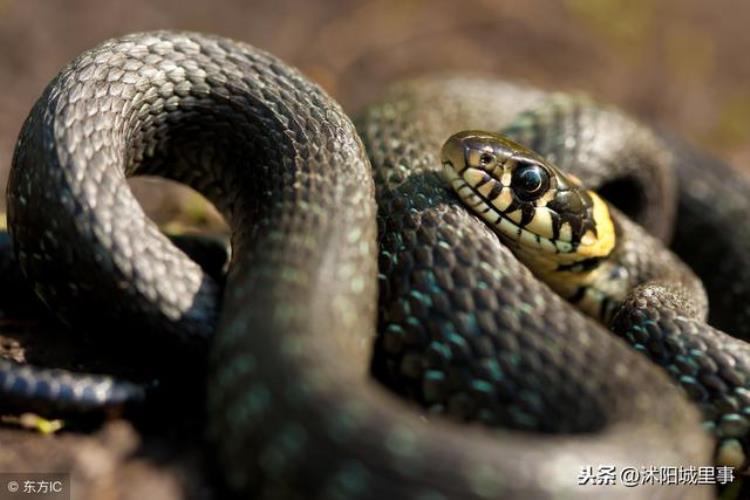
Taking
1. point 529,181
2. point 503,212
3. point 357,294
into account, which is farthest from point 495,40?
point 357,294

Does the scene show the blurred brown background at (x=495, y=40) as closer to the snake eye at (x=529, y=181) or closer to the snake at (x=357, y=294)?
the snake at (x=357, y=294)

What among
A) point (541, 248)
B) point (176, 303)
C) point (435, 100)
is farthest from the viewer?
point (435, 100)

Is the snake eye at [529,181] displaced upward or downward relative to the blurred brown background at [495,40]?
downward

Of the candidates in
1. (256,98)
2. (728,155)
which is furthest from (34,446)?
(728,155)

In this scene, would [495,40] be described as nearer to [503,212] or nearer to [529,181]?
[529,181]

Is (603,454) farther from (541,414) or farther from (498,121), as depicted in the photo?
(498,121)

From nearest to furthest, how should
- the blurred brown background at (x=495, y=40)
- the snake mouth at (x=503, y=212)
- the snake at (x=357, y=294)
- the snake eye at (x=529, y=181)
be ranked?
the snake at (x=357, y=294)
the snake mouth at (x=503, y=212)
the snake eye at (x=529, y=181)
the blurred brown background at (x=495, y=40)

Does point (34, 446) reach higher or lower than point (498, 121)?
lower

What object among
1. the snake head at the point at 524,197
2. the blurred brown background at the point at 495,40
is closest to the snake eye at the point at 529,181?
the snake head at the point at 524,197
